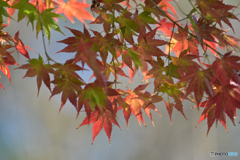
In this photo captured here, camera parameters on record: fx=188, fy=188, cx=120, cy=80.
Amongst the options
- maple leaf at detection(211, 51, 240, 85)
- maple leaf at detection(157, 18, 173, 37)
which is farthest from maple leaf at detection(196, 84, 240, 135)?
maple leaf at detection(157, 18, 173, 37)

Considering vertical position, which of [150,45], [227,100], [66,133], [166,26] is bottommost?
[66,133]

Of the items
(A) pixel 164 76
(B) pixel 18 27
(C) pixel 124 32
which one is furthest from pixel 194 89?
(B) pixel 18 27

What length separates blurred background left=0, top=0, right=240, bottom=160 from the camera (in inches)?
54.6

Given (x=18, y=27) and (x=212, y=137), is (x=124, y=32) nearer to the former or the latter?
(x=18, y=27)

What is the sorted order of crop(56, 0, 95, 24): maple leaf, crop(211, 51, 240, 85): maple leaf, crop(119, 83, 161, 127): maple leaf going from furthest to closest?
crop(56, 0, 95, 24): maple leaf → crop(119, 83, 161, 127): maple leaf → crop(211, 51, 240, 85): maple leaf

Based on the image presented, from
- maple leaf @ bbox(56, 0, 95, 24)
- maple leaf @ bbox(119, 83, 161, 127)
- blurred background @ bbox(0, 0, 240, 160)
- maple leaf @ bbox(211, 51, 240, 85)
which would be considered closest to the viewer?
maple leaf @ bbox(211, 51, 240, 85)

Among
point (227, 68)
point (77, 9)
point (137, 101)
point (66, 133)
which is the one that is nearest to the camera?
point (227, 68)

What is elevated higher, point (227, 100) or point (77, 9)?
point (77, 9)

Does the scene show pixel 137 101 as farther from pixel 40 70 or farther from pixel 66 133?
pixel 66 133

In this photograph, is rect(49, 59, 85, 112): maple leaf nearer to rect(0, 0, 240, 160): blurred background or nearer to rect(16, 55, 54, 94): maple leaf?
rect(16, 55, 54, 94): maple leaf

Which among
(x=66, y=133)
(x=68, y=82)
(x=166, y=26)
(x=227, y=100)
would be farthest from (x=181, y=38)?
(x=66, y=133)

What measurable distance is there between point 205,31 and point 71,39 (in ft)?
1.05

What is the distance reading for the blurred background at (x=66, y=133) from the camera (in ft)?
4.55

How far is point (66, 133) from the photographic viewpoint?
1463 mm
